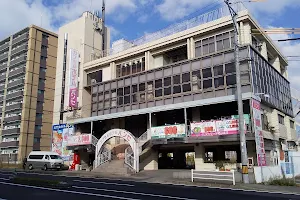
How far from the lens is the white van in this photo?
33.1 m

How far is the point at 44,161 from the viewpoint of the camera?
33.6m

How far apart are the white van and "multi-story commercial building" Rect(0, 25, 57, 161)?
1996cm

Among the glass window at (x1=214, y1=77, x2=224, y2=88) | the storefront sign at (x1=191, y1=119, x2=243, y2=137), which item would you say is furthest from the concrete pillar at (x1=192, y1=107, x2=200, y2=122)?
the glass window at (x1=214, y1=77, x2=224, y2=88)

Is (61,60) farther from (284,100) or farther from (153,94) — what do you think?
(284,100)

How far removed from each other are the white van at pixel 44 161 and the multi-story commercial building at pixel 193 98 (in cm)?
325

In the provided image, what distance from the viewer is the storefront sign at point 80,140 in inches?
1238

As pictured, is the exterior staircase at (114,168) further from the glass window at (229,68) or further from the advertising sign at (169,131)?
the glass window at (229,68)

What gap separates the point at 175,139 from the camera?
85.7ft

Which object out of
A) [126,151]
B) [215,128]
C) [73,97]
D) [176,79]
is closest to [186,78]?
[176,79]

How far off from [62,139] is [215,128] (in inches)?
942

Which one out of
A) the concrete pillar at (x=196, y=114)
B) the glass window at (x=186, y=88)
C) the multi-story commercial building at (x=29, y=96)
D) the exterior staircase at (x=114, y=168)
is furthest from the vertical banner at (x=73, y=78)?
the multi-story commercial building at (x=29, y=96)

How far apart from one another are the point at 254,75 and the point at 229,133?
19.0ft

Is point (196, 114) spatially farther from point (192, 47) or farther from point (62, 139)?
point (62, 139)

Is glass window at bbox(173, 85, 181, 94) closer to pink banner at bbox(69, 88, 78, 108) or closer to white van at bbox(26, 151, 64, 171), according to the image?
pink banner at bbox(69, 88, 78, 108)
